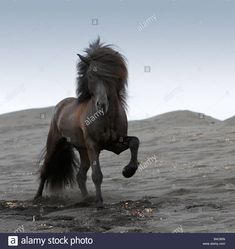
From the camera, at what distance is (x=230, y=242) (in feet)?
20.6

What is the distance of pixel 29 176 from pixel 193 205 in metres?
7.34

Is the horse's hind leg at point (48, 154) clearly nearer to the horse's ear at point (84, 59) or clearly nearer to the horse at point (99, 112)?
the horse at point (99, 112)

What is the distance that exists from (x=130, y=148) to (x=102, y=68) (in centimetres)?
129

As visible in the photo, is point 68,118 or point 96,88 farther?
point 68,118

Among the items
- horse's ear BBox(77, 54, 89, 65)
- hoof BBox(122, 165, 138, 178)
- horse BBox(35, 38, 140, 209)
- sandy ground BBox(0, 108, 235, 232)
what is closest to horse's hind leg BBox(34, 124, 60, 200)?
sandy ground BBox(0, 108, 235, 232)

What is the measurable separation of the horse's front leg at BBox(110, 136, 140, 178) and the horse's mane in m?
0.74

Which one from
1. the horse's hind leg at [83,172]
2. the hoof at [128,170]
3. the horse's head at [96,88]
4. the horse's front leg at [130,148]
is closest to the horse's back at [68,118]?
the horse's hind leg at [83,172]

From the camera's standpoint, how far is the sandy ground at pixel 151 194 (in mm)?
7793

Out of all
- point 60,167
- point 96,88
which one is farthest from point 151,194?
point 96,88

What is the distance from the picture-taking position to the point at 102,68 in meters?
9.51

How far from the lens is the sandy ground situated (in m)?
7.79

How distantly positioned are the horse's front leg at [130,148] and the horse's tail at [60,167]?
7.01 feet

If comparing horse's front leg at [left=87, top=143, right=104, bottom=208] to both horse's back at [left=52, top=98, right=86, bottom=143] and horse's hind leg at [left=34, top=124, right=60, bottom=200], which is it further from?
horse's hind leg at [left=34, top=124, right=60, bottom=200]

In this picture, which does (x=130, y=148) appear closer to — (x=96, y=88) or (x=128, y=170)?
(x=128, y=170)
